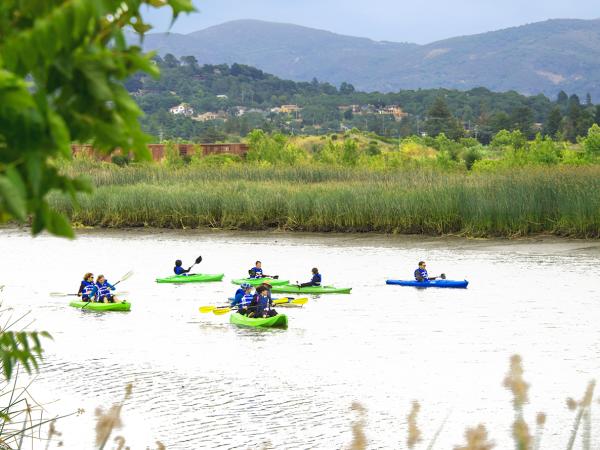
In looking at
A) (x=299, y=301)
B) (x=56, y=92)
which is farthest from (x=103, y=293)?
(x=56, y=92)

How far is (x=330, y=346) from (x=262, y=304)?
228 cm

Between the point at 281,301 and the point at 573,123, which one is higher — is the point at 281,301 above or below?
below

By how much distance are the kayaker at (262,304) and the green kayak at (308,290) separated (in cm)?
459

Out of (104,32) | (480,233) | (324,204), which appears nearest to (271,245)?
(324,204)

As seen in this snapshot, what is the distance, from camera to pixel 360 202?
3906 cm

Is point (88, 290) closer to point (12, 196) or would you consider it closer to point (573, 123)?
point (12, 196)

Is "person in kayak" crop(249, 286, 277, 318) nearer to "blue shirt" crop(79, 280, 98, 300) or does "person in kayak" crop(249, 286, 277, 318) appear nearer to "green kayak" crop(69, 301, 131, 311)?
"green kayak" crop(69, 301, 131, 311)

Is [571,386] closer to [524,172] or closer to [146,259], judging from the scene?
[146,259]

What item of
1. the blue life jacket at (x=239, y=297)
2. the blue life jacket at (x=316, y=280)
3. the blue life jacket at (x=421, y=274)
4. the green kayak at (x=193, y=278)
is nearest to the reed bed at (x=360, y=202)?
the blue life jacket at (x=421, y=274)

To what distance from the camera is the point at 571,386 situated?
16500 mm

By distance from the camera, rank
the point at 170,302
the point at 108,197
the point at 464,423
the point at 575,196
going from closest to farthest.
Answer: the point at 464,423 → the point at 170,302 → the point at 575,196 → the point at 108,197

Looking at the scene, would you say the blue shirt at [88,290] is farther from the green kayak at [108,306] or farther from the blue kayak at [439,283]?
the blue kayak at [439,283]

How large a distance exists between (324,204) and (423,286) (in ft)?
39.7

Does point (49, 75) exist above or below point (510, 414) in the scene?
above
